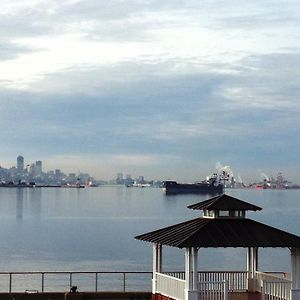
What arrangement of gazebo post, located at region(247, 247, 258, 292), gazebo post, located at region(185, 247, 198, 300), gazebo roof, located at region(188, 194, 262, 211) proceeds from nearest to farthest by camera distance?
gazebo post, located at region(185, 247, 198, 300) < gazebo roof, located at region(188, 194, 262, 211) < gazebo post, located at region(247, 247, 258, 292)

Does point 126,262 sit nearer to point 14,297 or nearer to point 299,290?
point 14,297

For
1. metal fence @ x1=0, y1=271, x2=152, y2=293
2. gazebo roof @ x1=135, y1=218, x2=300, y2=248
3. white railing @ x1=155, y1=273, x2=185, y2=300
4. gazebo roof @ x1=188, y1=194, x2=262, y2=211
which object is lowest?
metal fence @ x1=0, y1=271, x2=152, y2=293

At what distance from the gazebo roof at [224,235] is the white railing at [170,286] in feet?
4.67

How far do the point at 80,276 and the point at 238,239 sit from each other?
43762mm

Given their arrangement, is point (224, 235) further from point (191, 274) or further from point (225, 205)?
point (191, 274)

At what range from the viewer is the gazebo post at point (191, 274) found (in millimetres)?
26453

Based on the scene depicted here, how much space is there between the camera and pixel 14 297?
33.6 meters

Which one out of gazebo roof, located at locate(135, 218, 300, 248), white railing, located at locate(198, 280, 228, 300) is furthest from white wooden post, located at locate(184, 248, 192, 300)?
gazebo roof, located at locate(135, 218, 300, 248)

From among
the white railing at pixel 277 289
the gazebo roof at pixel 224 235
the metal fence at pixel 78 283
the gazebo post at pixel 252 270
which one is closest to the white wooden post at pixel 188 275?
the gazebo roof at pixel 224 235

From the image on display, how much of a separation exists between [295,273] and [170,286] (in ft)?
14.0

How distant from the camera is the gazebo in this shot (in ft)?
87.1

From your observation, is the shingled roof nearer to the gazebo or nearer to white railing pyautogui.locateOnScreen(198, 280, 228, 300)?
the gazebo

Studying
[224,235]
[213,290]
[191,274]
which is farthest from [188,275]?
[224,235]

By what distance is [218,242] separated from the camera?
2652 centimetres
